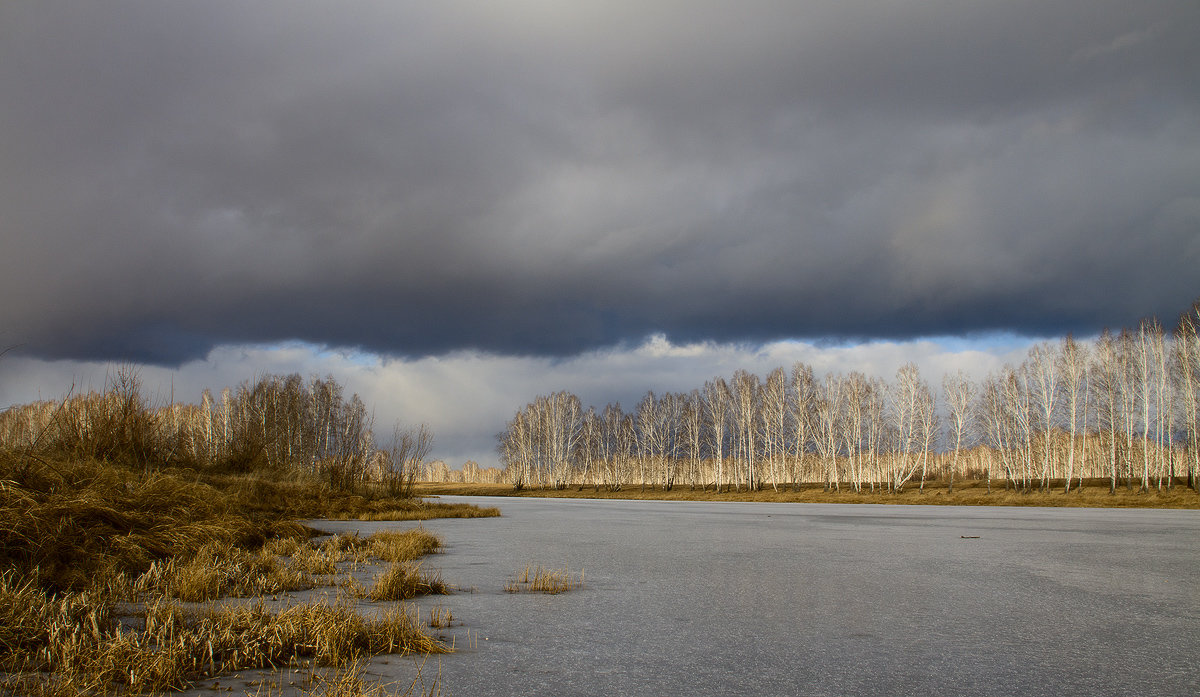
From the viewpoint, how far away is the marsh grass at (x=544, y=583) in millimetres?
5418

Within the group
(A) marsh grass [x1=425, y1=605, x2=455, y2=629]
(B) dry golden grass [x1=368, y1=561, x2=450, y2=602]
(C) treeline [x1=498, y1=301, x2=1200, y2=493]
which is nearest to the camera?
(A) marsh grass [x1=425, y1=605, x2=455, y2=629]

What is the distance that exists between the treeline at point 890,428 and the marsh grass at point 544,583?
4596 cm

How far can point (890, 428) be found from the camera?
5634 centimetres

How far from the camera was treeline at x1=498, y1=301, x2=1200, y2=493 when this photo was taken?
43.9 m

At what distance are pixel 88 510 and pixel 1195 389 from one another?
5500 centimetres

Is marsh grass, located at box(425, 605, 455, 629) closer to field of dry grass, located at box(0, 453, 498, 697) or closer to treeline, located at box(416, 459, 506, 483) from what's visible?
field of dry grass, located at box(0, 453, 498, 697)

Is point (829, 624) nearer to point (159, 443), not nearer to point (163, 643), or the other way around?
point (163, 643)

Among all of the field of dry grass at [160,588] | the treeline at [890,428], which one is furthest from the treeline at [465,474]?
the field of dry grass at [160,588]

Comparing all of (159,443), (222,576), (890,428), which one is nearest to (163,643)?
(222,576)

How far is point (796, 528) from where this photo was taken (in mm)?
12992

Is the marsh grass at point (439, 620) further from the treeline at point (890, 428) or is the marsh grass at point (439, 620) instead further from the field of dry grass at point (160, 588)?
the treeline at point (890, 428)

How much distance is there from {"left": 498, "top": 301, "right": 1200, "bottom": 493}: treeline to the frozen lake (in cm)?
4306

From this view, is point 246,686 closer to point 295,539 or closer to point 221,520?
point 221,520

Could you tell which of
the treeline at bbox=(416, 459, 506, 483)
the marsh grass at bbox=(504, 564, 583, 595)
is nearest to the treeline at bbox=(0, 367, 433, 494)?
the marsh grass at bbox=(504, 564, 583, 595)
